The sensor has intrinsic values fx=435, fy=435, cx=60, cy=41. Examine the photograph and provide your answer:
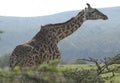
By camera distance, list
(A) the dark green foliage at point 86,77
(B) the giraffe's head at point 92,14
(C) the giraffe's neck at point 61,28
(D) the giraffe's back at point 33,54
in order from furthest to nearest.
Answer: (B) the giraffe's head at point 92,14 < (C) the giraffe's neck at point 61,28 < (D) the giraffe's back at point 33,54 < (A) the dark green foliage at point 86,77

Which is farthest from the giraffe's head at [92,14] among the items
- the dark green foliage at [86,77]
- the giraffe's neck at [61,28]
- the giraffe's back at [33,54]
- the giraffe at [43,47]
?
the dark green foliage at [86,77]

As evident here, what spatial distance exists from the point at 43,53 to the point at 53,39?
2.18 ft

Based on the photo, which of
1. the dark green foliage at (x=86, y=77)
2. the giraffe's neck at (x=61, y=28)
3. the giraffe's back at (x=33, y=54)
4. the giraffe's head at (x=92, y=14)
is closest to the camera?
the dark green foliage at (x=86, y=77)

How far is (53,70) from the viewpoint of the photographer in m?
2.96

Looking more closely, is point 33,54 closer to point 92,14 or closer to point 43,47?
point 43,47

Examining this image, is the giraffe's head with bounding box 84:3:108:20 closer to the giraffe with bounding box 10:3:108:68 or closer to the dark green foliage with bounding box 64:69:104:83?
the giraffe with bounding box 10:3:108:68

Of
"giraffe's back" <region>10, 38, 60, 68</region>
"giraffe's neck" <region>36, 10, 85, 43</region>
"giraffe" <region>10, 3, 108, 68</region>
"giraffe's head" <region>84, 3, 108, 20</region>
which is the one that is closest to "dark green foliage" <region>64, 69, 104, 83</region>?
"giraffe" <region>10, 3, 108, 68</region>

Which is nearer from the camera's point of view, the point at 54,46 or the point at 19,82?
the point at 19,82

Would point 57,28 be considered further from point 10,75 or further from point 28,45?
point 10,75

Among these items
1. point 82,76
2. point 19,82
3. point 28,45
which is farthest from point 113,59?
point 28,45

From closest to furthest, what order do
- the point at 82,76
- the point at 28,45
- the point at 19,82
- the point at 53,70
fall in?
the point at 53,70 < the point at 19,82 < the point at 82,76 < the point at 28,45

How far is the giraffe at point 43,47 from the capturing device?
503 inches

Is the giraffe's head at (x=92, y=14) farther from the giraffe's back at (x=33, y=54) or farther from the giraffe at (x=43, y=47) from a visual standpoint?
the giraffe's back at (x=33, y=54)

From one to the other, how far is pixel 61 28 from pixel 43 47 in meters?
1.38
